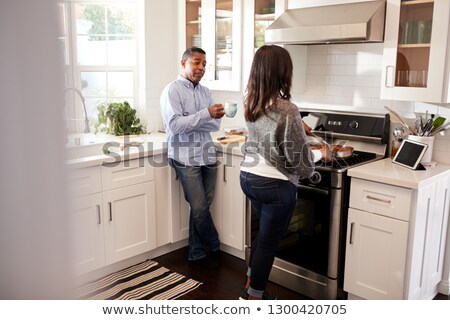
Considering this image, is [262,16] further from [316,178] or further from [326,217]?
[326,217]

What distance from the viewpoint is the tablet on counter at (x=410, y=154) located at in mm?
2639

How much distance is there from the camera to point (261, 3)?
3.31 meters

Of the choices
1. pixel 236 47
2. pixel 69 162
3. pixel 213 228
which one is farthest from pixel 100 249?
pixel 69 162

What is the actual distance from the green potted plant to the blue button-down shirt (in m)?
0.72

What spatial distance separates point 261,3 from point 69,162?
3160 mm

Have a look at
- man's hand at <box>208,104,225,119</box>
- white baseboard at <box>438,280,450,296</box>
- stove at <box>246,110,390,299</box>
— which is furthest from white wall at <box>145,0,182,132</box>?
white baseboard at <box>438,280,450,296</box>

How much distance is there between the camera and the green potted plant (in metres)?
3.72

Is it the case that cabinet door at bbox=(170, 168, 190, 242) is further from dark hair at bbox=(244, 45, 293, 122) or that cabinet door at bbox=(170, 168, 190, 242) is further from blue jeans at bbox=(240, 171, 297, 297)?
dark hair at bbox=(244, 45, 293, 122)

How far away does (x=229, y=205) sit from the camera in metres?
3.36

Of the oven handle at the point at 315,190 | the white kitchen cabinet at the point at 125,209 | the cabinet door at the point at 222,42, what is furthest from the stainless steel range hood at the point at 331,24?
the white kitchen cabinet at the point at 125,209

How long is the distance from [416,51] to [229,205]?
5.37 feet

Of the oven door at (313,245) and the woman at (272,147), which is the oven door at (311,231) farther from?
the woman at (272,147)

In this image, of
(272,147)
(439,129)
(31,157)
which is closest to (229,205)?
(272,147)
